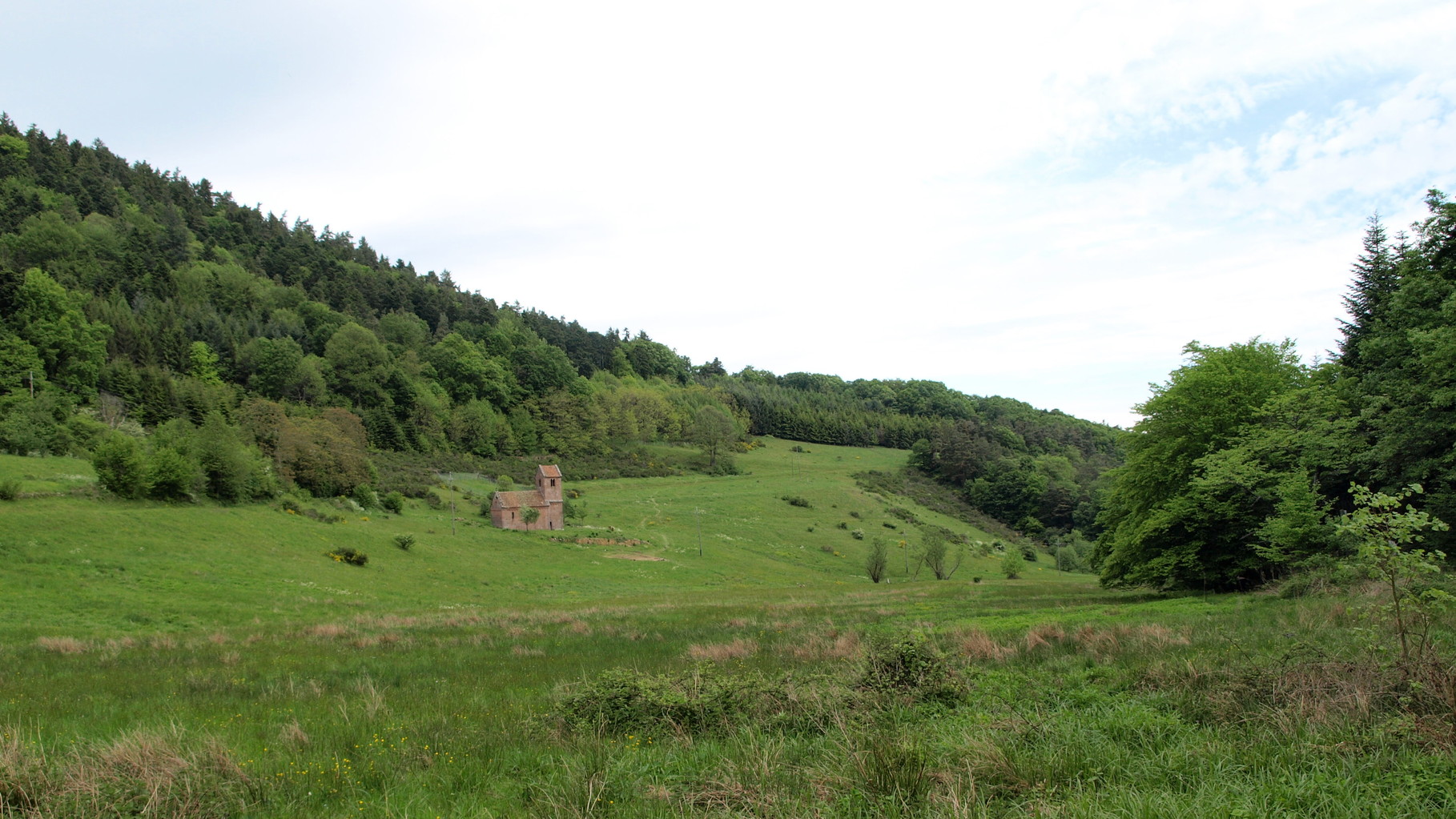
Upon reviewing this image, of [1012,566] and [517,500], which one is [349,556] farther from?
[1012,566]

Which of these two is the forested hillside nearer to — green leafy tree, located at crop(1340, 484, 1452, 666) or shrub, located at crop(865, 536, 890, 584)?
shrub, located at crop(865, 536, 890, 584)

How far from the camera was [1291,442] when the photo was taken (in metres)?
25.3

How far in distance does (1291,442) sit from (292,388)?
144 m

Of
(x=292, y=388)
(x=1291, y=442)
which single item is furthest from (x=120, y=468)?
(x=292, y=388)

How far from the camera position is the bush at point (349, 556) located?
4484cm

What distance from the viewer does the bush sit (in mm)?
44844

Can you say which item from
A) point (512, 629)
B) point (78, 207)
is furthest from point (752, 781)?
point (78, 207)

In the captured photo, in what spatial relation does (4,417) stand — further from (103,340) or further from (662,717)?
(662,717)

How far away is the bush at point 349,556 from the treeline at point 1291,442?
44.5 m

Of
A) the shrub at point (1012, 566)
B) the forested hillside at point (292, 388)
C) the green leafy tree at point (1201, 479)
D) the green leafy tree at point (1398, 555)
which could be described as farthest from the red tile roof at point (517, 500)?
the green leafy tree at point (1398, 555)

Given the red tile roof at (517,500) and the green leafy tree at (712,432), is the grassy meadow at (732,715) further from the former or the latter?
the green leafy tree at (712,432)

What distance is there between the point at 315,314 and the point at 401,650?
568 feet

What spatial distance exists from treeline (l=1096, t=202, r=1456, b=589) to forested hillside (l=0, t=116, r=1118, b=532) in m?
59.6

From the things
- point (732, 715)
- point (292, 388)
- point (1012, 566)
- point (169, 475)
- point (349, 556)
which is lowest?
point (1012, 566)
